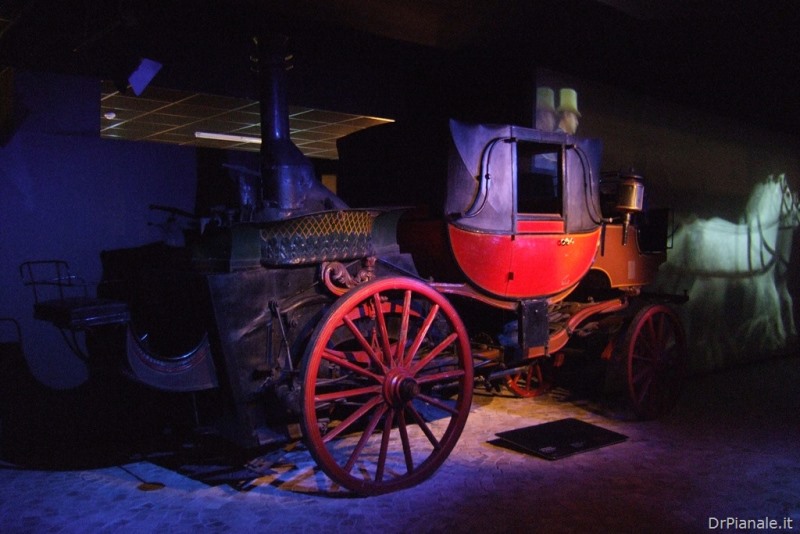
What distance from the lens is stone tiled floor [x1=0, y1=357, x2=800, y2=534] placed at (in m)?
3.63

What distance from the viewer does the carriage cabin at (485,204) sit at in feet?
14.6

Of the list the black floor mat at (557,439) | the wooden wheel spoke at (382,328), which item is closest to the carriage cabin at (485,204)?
the wooden wheel spoke at (382,328)

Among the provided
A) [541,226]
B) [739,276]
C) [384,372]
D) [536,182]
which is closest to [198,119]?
[536,182]

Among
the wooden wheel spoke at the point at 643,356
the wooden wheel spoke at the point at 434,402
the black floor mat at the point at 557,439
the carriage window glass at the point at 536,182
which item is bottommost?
the black floor mat at the point at 557,439

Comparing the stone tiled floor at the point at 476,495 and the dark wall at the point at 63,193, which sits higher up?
the dark wall at the point at 63,193

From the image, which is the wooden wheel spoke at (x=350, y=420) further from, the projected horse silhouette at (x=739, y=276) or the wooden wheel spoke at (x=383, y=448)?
the projected horse silhouette at (x=739, y=276)

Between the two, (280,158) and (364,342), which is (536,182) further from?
(364,342)

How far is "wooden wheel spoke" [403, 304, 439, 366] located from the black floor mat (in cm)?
139

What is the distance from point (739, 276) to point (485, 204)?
5.49 m

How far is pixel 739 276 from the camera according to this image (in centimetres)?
841

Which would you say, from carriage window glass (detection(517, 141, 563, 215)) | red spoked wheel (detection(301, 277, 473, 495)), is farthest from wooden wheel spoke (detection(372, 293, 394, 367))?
carriage window glass (detection(517, 141, 563, 215))

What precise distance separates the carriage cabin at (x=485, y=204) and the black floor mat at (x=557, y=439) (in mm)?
1123

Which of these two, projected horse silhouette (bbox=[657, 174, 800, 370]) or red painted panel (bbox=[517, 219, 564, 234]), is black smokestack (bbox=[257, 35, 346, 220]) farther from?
projected horse silhouette (bbox=[657, 174, 800, 370])

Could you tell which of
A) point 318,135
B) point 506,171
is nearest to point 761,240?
point 506,171
